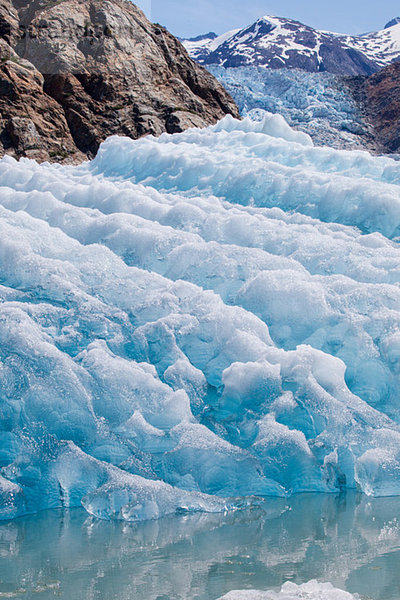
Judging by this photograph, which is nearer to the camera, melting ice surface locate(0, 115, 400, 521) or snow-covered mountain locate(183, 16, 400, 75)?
melting ice surface locate(0, 115, 400, 521)

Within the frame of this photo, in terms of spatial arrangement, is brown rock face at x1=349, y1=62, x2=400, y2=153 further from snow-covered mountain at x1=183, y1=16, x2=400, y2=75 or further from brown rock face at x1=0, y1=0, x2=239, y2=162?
snow-covered mountain at x1=183, y1=16, x2=400, y2=75

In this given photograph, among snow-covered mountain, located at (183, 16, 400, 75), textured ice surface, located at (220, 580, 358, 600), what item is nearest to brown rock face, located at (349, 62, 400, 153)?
snow-covered mountain, located at (183, 16, 400, 75)

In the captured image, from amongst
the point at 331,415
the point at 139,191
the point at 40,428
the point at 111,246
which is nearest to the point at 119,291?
the point at 111,246

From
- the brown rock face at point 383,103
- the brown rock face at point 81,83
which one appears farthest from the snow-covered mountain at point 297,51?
the brown rock face at point 81,83

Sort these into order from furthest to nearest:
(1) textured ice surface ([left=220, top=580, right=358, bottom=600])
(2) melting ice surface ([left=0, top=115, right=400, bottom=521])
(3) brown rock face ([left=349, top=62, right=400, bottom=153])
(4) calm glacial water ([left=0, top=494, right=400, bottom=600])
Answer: (3) brown rock face ([left=349, top=62, right=400, bottom=153]) < (2) melting ice surface ([left=0, top=115, right=400, bottom=521]) < (4) calm glacial water ([left=0, top=494, right=400, bottom=600]) < (1) textured ice surface ([left=220, top=580, right=358, bottom=600])

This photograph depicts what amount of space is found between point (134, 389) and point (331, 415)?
54.2 inches

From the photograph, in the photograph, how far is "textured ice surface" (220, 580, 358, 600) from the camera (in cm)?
245

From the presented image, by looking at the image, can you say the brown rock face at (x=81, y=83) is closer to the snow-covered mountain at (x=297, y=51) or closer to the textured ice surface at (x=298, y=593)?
the textured ice surface at (x=298, y=593)

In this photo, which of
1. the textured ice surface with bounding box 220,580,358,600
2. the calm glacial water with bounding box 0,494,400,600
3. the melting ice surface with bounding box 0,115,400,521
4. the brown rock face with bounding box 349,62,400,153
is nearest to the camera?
the textured ice surface with bounding box 220,580,358,600

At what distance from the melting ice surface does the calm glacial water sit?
0.26 metres

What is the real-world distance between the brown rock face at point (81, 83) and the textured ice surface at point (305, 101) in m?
9.00

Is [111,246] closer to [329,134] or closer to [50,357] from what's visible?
[50,357]

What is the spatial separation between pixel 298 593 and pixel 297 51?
83071 millimetres

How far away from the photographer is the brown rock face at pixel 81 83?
19.2 metres
